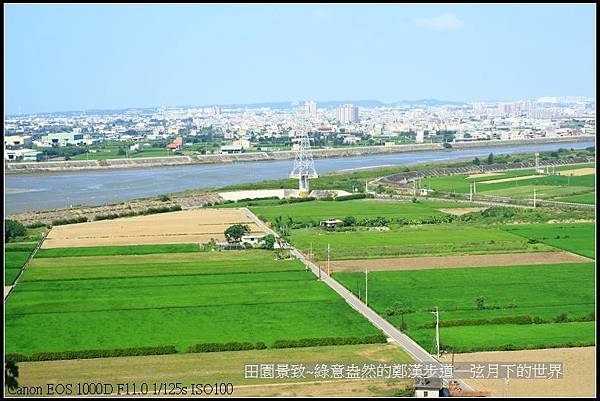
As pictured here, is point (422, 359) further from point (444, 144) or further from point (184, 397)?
point (444, 144)

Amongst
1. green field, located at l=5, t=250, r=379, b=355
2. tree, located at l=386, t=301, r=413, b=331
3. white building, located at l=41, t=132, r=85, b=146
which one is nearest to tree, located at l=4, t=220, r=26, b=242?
green field, located at l=5, t=250, r=379, b=355

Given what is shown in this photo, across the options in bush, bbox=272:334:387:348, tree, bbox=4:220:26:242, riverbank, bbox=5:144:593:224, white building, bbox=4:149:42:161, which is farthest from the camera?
white building, bbox=4:149:42:161

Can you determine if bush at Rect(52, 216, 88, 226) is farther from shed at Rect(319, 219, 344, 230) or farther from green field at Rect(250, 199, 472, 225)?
shed at Rect(319, 219, 344, 230)

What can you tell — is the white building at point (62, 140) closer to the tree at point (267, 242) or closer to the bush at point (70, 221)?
the bush at point (70, 221)

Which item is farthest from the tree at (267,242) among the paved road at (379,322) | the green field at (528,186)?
the green field at (528,186)

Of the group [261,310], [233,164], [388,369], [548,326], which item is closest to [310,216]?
[261,310]

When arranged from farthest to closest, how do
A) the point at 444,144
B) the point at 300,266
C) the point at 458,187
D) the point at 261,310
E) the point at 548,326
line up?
the point at 444,144
the point at 458,187
the point at 300,266
the point at 261,310
the point at 548,326

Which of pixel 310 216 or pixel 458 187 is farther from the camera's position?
pixel 458 187
